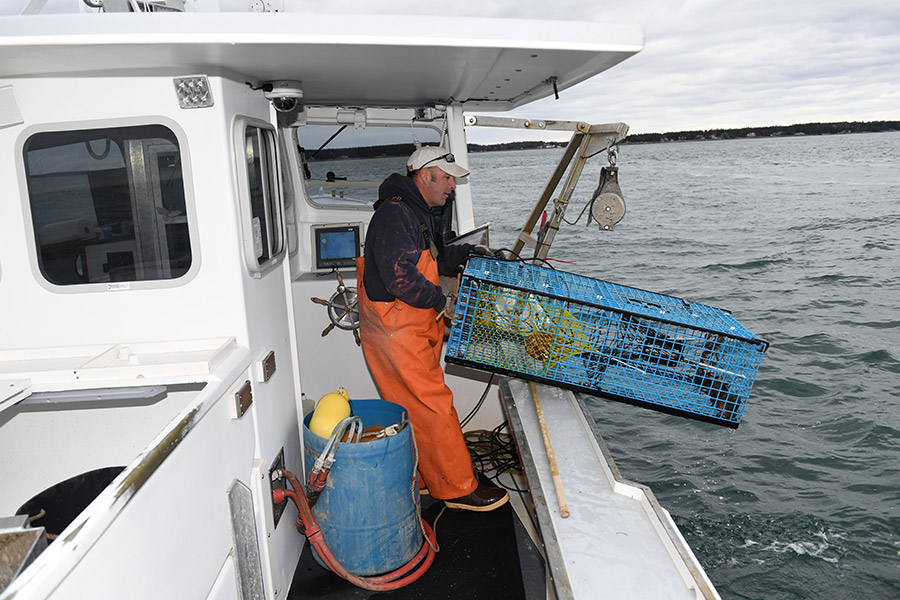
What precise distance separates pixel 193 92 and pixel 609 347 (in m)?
2.04

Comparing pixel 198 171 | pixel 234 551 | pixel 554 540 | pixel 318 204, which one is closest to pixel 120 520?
pixel 234 551

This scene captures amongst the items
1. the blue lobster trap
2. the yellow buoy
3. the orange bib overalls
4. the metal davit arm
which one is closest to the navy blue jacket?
→ the orange bib overalls

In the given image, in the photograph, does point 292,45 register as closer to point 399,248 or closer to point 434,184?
point 399,248

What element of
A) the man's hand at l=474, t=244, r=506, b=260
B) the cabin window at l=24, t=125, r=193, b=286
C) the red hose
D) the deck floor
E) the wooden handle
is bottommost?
the deck floor

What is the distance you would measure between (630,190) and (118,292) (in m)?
42.1

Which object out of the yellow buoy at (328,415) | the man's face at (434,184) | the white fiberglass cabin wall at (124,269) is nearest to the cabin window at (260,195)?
the white fiberglass cabin wall at (124,269)

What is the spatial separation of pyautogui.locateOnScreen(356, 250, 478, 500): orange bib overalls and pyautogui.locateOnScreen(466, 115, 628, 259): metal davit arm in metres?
0.99

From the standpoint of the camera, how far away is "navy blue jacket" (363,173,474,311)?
10.5ft

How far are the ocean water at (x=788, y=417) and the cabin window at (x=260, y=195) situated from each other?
1.83 metres

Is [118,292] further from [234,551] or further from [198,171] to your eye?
[234,551]

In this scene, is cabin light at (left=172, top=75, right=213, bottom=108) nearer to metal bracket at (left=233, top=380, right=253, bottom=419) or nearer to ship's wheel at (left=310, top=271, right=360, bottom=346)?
metal bracket at (left=233, top=380, right=253, bottom=419)

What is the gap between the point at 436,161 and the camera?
3.52 meters

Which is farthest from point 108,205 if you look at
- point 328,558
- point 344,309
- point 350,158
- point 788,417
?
point 788,417

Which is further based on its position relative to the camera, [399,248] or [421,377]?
[421,377]
